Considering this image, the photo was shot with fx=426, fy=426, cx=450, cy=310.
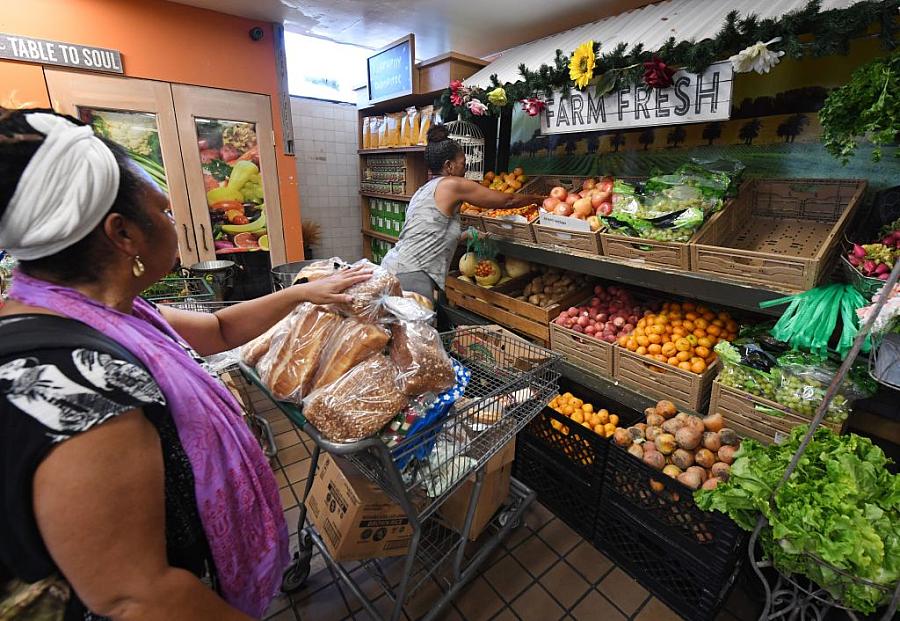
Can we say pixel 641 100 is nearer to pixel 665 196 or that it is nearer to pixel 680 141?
pixel 665 196

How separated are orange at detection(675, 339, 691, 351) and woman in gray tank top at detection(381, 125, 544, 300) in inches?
49.7

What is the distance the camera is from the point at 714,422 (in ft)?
6.13

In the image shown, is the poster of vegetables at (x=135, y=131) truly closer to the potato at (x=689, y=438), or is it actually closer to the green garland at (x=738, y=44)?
the green garland at (x=738, y=44)

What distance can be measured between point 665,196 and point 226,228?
3881 millimetres

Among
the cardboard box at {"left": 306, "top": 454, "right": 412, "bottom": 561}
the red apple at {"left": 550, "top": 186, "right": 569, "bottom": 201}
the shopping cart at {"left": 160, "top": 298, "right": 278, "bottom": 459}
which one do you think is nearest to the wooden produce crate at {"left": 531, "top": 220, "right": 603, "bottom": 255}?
the red apple at {"left": 550, "top": 186, "right": 569, "bottom": 201}

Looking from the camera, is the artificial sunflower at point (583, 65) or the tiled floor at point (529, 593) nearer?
the tiled floor at point (529, 593)

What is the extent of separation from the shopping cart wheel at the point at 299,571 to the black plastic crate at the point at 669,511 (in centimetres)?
137

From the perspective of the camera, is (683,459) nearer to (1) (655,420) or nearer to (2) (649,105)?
(1) (655,420)

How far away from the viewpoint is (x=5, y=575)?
71 cm

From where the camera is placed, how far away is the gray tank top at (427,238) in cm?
280

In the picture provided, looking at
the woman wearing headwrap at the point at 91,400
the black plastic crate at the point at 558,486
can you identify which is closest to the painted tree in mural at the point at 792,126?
the black plastic crate at the point at 558,486

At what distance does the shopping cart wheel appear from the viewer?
1.83 m

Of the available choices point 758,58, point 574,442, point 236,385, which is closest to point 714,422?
point 574,442

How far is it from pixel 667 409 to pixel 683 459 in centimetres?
26
